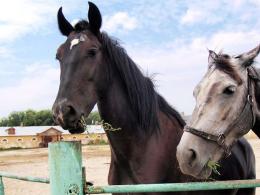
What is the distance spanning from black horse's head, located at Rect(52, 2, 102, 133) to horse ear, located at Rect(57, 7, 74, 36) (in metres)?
0.12

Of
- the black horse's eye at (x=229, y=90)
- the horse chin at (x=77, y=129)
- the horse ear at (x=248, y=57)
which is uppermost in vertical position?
the horse ear at (x=248, y=57)

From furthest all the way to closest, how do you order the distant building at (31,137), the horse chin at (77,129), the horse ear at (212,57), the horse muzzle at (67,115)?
1. the distant building at (31,137)
2. the horse chin at (77,129)
3. the horse muzzle at (67,115)
4. the horse ear at (212,57)

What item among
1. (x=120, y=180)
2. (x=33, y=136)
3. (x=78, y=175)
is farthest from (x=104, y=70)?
(x=33, y=136)

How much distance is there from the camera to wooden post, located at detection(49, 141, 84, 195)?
1854 millimetres

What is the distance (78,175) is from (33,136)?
58533 mm

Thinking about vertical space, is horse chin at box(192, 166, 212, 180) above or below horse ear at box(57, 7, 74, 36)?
below

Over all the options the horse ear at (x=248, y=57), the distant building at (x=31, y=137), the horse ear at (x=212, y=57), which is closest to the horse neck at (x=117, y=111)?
the horse ear at (x=212, y=57)

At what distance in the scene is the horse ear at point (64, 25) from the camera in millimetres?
3945

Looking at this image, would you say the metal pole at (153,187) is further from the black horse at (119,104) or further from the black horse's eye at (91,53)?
the black horse's eye at (91,53)

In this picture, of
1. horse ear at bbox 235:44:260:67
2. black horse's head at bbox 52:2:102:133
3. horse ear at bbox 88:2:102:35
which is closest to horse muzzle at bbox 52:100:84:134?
black horse's head at bbox 52:2:102:133

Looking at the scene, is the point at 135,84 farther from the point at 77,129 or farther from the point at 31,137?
the point at 31,137

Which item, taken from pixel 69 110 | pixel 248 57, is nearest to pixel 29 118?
pixel 69 110

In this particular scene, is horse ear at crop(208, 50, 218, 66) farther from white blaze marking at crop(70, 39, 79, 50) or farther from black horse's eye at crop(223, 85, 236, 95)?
white blaze marking at crop(70, 39, 79, 50)

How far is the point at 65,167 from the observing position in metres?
1.85
